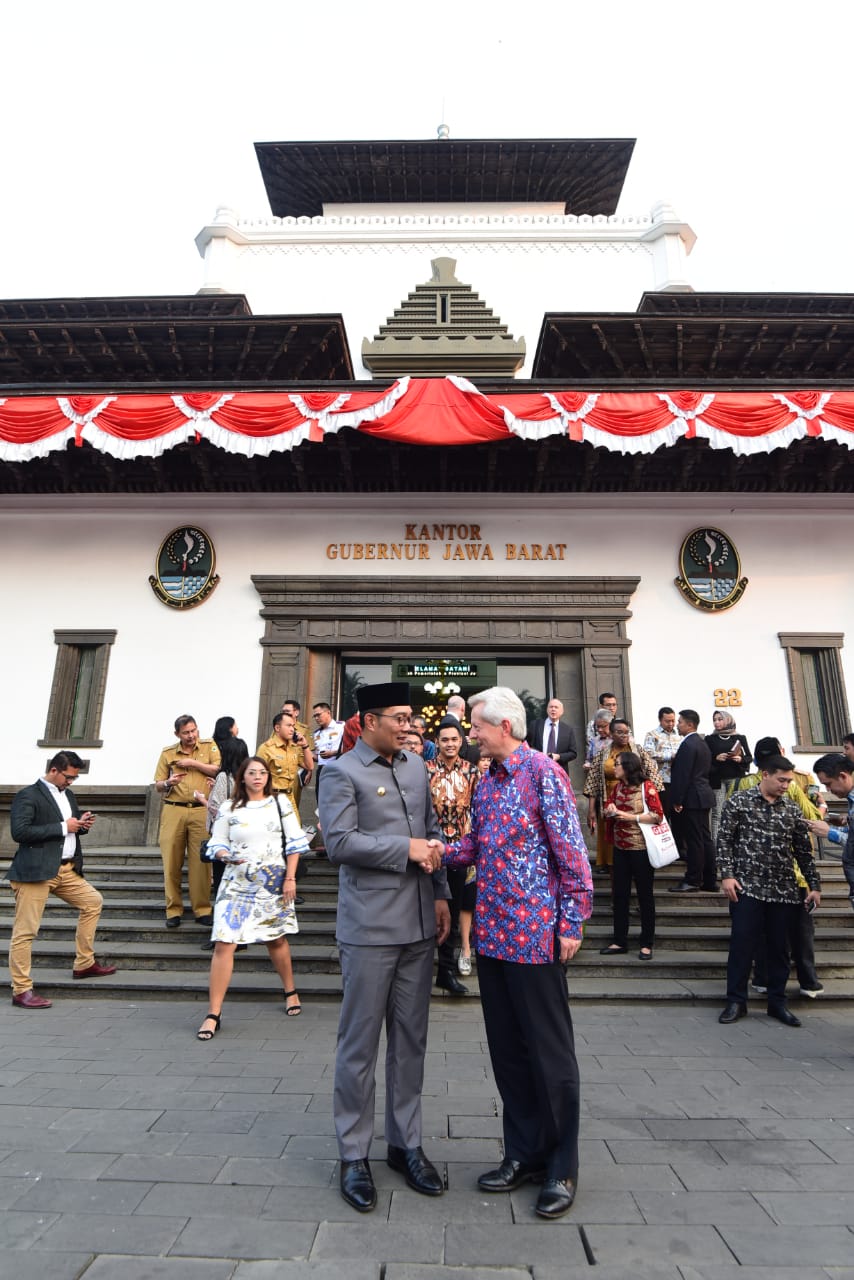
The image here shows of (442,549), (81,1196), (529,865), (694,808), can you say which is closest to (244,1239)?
(81,1196)

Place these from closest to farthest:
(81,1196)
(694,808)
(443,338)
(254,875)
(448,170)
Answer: (81,1196)
(254,875)
(694,808)
(443,338)
(448,170)

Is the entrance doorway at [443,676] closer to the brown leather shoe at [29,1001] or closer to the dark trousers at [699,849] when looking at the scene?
the dark trousers at [699,849]

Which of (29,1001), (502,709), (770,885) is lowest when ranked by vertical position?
(29,1001)

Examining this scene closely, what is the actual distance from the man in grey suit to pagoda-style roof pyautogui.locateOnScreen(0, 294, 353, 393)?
9.84 m

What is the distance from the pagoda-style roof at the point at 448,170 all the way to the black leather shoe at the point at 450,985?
18.2 meters

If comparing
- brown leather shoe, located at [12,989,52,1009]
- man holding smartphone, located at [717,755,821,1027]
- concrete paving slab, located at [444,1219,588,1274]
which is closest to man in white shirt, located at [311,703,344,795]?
brown leather shoe, located at [12,989,52,1009]

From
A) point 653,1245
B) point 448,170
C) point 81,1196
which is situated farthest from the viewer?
point 448,170

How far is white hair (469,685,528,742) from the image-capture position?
325 centimetres

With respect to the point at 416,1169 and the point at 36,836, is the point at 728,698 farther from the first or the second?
the point at 36,836

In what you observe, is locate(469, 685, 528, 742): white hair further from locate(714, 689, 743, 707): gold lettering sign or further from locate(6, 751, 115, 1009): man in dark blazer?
Answer: locate(714, 689, 743, 707): gold lettering sign

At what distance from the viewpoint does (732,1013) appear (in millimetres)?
5410

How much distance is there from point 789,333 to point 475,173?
10292 mm

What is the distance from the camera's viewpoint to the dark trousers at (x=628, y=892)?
6.41 m

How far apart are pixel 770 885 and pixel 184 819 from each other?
18.4ft
